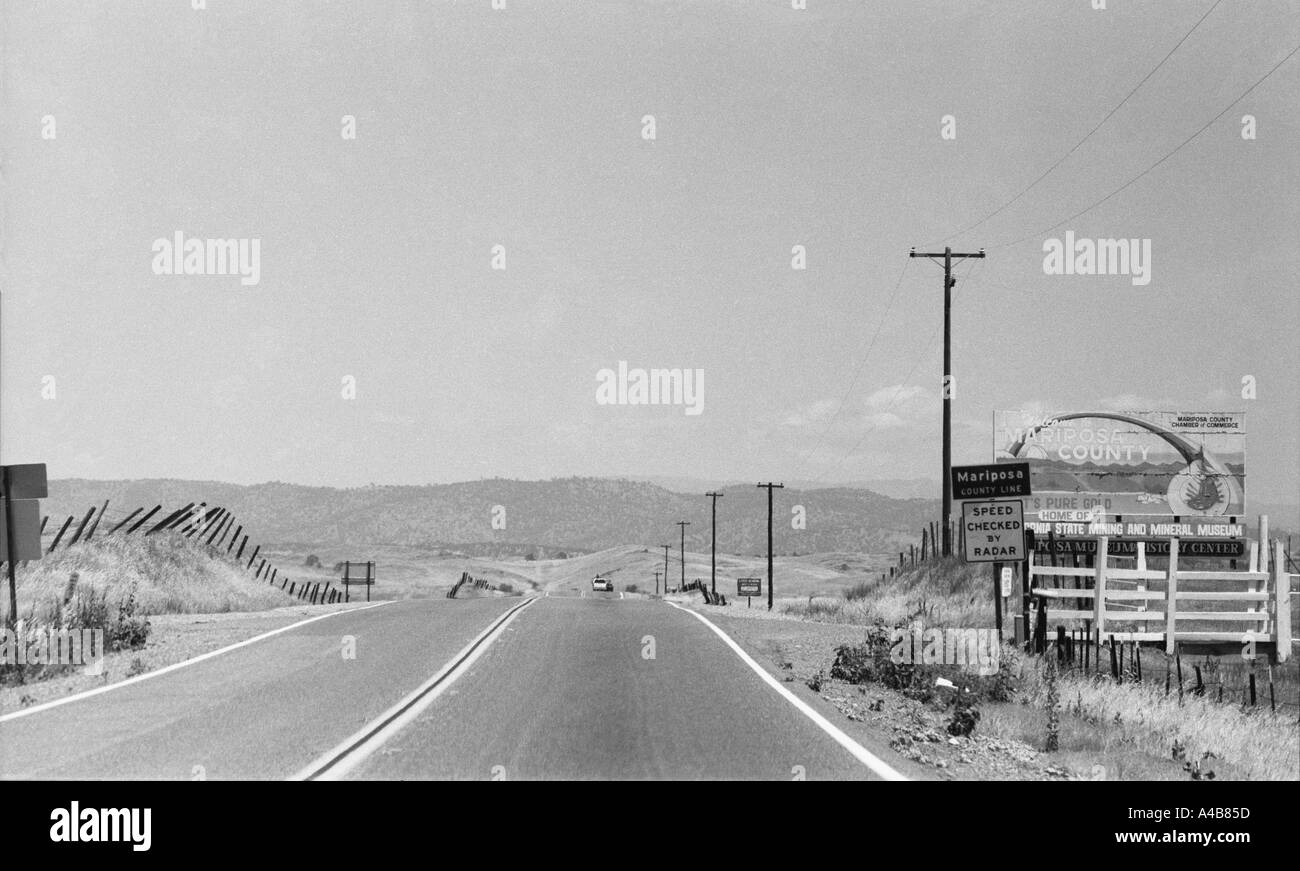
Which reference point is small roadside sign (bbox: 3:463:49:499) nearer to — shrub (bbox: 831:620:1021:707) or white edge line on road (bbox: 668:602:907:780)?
white edge line on road (bbox: 668:602:907:780)

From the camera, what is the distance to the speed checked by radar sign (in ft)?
58.0

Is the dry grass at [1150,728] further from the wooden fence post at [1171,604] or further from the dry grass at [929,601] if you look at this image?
the dry grass at [929,601]

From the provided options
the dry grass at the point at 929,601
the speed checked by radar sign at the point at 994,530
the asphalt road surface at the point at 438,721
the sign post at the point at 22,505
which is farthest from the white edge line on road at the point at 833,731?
the dry grass at the point at 929,601

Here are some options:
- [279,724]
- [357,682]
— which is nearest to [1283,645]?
[357,682]

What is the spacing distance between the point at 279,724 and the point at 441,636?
30.9 ft

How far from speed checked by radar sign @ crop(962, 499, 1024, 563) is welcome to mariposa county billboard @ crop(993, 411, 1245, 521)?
22047 millimetres

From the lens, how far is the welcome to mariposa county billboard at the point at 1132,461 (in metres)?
39.0

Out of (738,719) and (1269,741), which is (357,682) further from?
(1269,741)

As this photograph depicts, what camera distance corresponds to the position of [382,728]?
34.4 ft

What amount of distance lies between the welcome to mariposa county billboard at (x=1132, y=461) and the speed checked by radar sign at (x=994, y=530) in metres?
22.0

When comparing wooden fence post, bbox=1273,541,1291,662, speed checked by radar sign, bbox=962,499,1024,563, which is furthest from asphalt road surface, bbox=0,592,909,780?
wooden fence post, bbox=1273,541,1291,662

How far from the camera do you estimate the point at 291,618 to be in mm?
24703
